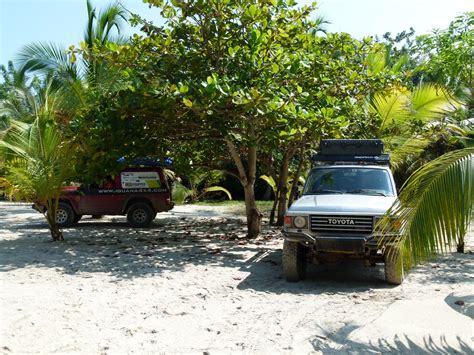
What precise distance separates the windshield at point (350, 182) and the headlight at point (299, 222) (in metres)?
1.21

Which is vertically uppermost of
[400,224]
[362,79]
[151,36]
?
[151,36]

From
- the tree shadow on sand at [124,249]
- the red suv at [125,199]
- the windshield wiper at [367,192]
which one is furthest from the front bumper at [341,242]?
the red suv at [125,199]

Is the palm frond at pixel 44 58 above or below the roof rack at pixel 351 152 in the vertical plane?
above

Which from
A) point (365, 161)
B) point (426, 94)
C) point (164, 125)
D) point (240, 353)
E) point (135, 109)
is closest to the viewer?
point (240, 353)

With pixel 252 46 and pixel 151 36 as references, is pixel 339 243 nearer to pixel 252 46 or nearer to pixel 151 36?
pixel 252 46

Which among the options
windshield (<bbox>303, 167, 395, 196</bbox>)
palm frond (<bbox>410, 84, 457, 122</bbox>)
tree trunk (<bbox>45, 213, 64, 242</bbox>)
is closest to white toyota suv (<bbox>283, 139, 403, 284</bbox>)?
windshield (<bbox>303, 167, 395, 196</bbox>)

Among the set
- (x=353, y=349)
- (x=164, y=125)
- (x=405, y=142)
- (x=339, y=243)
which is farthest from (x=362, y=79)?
(x=353, y=349)

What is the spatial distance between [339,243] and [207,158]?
8.58 meters

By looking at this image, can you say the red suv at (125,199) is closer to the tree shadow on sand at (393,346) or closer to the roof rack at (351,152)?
the roof rack at (351,152)

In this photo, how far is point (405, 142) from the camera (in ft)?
45.1

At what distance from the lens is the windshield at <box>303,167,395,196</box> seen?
8.59 metres

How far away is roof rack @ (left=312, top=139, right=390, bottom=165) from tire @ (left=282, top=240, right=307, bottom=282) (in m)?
2.15

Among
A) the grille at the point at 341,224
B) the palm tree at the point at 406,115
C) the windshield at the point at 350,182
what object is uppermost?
the palm tree at the point at 406,115

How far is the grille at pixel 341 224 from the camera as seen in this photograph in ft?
24.3
